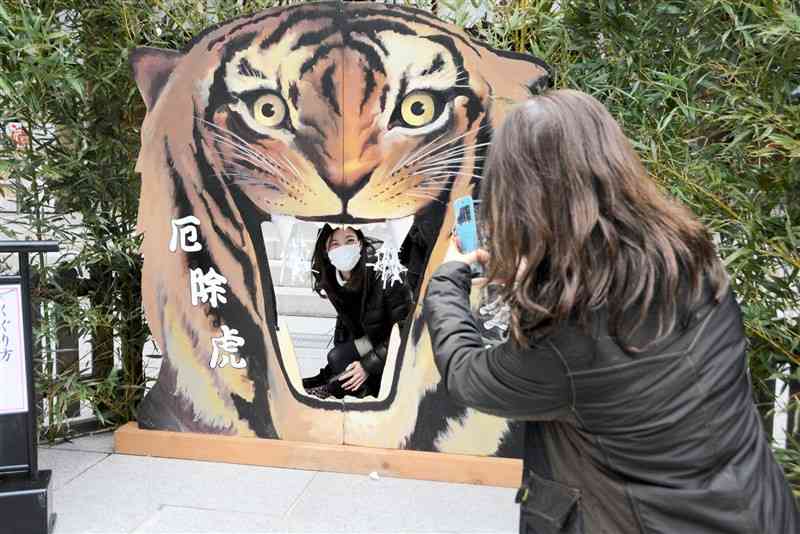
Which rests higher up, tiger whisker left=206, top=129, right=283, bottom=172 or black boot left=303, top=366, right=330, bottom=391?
tiger whisker left=206, top=129, right=283, bottom=172

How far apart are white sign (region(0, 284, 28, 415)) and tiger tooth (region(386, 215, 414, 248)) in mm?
1709

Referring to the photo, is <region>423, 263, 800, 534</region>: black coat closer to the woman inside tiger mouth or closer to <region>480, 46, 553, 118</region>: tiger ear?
<region>480, 46, 553, 118</region>: tiger ear

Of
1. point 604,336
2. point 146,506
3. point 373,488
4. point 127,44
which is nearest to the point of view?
point 604,336

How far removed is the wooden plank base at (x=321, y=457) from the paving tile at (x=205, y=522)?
491 mm

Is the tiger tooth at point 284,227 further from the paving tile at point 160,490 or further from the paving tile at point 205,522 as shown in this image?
the paving tile at point 205,522

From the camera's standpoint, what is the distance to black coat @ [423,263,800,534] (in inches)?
48.3

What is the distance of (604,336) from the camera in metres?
1.22

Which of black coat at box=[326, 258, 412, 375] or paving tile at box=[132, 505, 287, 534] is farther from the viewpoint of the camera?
black coat at box=[326, 258, 412, 375]

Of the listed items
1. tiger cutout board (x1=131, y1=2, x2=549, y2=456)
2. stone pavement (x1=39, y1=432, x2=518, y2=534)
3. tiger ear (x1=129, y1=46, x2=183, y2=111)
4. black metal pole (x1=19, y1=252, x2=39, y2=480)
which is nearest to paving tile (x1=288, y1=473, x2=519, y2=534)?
stone pavement (x1=39, y1=432, x2=518, y2=534)

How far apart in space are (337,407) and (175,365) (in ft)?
3.01

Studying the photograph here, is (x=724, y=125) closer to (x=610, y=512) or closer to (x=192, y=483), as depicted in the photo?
(x=610, y=512)

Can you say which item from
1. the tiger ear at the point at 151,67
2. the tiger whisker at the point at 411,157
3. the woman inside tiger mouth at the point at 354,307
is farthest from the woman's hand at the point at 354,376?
the tiger ear at the point at 151,67

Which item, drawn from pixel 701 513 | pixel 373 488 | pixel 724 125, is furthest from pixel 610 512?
pixel 373 488

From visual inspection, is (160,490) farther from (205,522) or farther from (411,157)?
(411,157)
